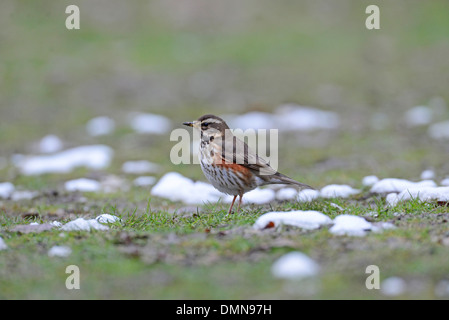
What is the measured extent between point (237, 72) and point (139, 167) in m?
8.96

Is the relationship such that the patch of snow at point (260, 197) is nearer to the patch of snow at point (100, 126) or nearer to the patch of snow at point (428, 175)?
the patch of snow at point (428, 175)

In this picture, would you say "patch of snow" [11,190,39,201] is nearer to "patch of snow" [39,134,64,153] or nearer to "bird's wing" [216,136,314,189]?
"patch of snow" [39,134,64,153]

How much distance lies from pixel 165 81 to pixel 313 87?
176 inches

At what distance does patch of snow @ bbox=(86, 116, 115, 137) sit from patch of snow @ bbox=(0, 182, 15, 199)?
439cm

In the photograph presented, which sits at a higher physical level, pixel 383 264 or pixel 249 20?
pixel 249 20

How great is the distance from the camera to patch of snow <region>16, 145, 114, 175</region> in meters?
12.4

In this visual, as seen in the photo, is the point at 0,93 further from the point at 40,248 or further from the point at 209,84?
the point at 40,248

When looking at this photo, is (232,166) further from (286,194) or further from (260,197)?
(286,194)

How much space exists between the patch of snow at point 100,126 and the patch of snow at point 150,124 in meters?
0.53

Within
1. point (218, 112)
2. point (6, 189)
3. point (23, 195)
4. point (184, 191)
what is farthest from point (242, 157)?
point (218, 112)

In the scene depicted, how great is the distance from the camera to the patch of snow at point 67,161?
1236 cm

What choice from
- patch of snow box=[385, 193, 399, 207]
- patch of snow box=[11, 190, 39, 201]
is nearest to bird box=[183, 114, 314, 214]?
patch of snow box=[385, 193, 399, 207]

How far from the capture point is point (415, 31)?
2369 centimetres

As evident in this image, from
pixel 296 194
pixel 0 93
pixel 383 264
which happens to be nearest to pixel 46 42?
pixel 0 93
